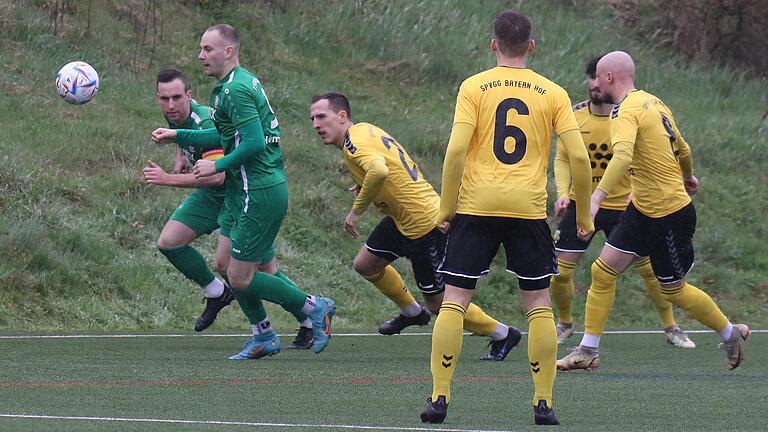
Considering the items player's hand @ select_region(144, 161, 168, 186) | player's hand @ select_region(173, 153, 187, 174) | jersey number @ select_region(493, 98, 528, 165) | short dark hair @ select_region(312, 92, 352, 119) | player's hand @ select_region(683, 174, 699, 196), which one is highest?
jersey number @ select_region(493, 98, 528, 165)

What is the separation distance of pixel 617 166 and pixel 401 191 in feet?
6.06

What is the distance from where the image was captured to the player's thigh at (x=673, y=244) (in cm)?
921

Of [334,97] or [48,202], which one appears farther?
[48,202]

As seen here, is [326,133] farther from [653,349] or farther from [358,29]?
[358,29]

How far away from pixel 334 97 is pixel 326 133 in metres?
0.26

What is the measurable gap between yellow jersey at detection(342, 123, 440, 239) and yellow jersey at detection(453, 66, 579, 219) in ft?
9.79

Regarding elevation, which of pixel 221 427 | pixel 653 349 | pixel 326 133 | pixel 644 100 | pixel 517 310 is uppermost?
pixel 644 100

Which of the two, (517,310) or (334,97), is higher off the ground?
(334,97)

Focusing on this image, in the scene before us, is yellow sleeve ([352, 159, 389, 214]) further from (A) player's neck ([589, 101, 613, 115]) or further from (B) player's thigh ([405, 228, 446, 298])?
(A) player's neck ([589, 101, 613, 115])

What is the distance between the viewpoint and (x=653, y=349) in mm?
11430

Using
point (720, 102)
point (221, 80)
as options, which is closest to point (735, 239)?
point (720, 102)

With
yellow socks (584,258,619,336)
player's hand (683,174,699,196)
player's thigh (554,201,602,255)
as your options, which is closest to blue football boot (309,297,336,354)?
yellow socks (584,258,619,336)

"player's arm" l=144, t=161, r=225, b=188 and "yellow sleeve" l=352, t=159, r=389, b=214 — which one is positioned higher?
"yellow sleeve" l=352, t=159, r=389, b=214

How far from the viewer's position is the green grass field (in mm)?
6613
